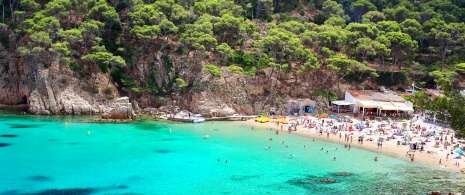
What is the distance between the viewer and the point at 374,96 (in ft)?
201

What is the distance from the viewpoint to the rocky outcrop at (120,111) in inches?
2125

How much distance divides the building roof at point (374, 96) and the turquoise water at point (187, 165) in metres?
16.1

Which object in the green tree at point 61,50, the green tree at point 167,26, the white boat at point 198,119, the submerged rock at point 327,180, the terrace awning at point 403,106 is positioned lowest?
the submerged rock at point 327,180

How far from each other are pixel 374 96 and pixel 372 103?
2366 mm

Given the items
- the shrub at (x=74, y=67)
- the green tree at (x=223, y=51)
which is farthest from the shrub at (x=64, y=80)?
the green tree at (x=223, y=51)

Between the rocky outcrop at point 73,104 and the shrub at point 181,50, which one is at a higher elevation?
the shrub at point 181,50

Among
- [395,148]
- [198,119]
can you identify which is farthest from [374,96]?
[198,119]

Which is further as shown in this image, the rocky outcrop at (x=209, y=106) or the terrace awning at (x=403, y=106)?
the terrace awning at (x=403, y=106)

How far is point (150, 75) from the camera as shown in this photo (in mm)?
62906

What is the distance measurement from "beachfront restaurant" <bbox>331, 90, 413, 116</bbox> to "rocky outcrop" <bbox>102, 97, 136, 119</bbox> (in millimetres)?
26908

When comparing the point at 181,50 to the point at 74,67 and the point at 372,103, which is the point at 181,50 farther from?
the point at 372,103

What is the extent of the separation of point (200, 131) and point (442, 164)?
2422 cm

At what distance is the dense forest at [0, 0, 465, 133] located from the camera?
197 feet

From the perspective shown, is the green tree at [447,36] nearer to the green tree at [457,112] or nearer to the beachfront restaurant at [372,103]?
the beachfront restaurant at [372,103]
